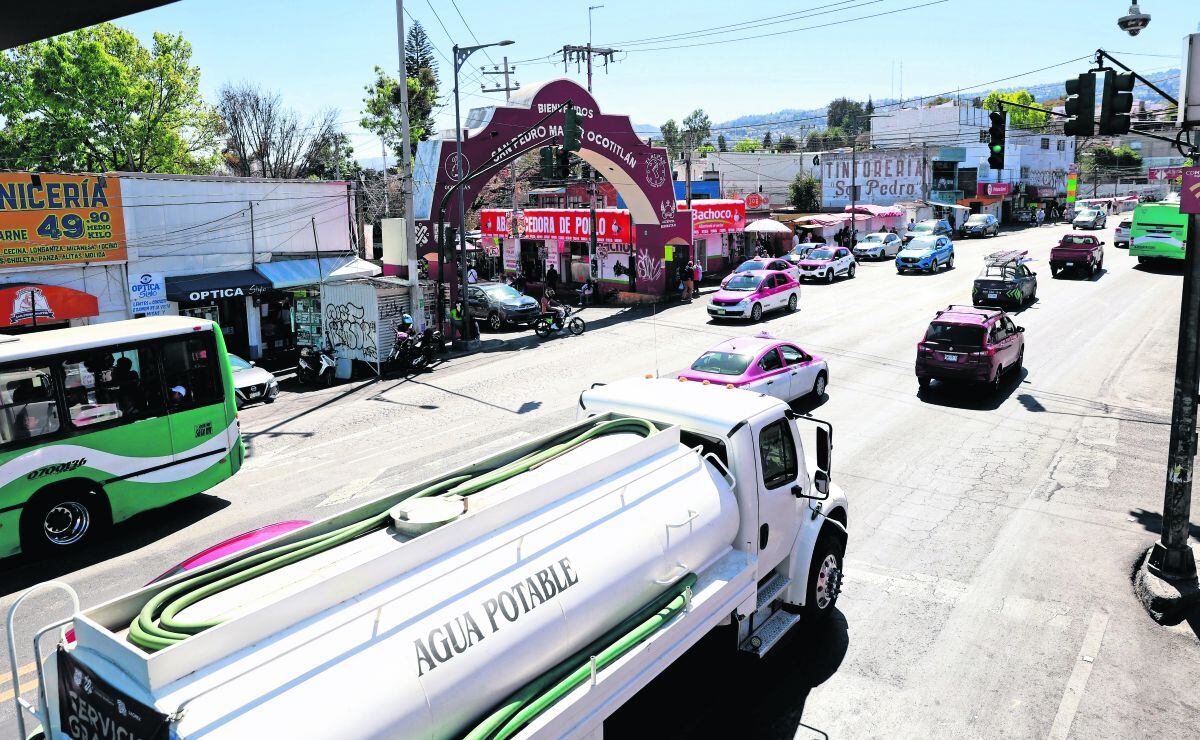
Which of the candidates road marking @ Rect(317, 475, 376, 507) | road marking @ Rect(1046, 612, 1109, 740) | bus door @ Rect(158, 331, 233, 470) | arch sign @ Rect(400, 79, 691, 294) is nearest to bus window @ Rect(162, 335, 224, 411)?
bus door @ Rect(158, 331, 233, 470)

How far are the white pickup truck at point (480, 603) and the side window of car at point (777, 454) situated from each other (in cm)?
2

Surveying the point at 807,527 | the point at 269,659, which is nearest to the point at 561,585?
the point at 269,659

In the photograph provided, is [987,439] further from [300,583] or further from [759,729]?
[300,583]

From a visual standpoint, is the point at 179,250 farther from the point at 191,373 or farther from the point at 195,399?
the point at 195,399

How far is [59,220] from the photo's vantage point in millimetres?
21953

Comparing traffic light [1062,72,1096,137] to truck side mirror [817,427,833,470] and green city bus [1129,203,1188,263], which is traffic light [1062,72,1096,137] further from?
green city bus [1129,203,1188,263]

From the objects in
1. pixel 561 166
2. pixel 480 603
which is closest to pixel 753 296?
pixel 561 166

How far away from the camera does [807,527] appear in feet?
25.6

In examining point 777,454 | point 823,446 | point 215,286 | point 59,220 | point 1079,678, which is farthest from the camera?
point 215,286

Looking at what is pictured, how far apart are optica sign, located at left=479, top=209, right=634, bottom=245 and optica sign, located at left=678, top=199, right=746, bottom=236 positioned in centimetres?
476

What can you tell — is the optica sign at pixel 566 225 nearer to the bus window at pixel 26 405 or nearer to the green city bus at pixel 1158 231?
the green city bus at pixel 1158 231

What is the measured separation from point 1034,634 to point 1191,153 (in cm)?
616

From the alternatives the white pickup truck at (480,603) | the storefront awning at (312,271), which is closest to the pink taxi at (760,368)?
the white pickup truck at (480,603)

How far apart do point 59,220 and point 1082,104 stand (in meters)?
23.4
